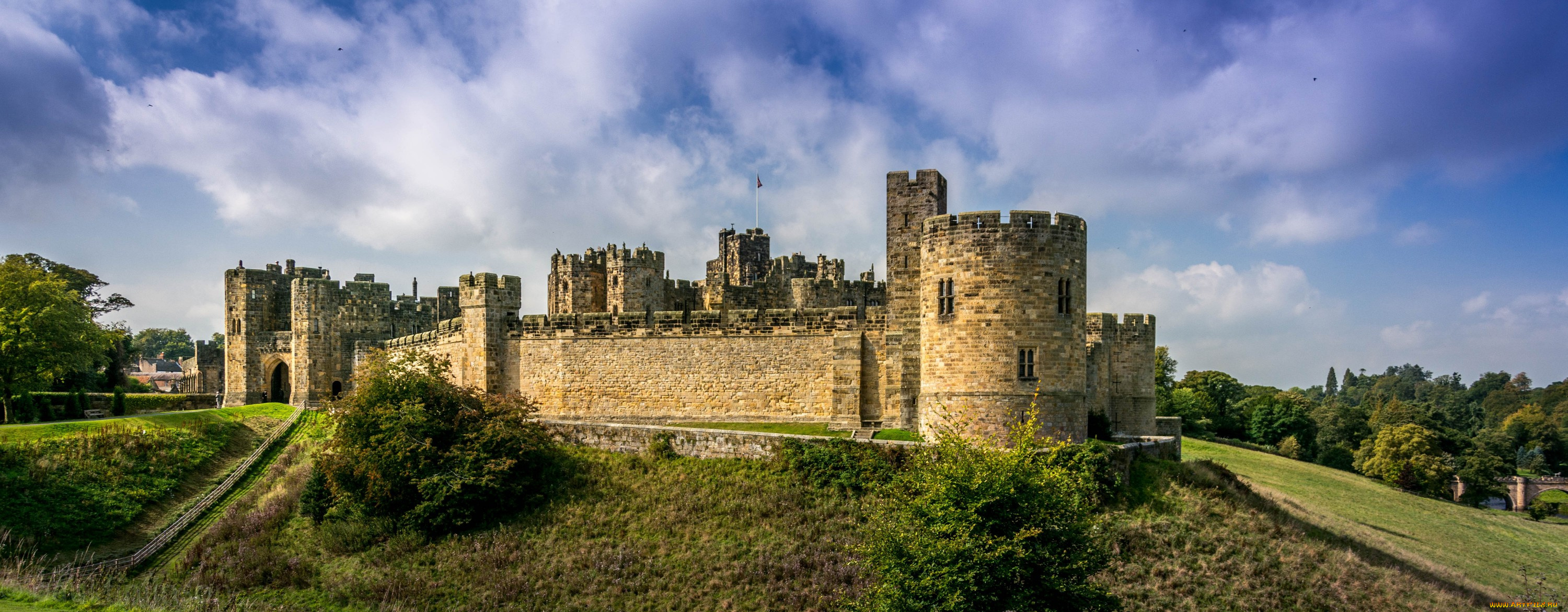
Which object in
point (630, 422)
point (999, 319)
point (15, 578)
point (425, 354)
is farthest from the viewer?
point (630, 422)

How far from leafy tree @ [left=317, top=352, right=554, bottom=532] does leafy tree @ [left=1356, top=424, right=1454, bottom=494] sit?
53.6m

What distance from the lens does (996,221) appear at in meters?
21.9

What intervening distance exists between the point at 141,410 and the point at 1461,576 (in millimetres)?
50254

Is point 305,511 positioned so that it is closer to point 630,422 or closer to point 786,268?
point 630,422

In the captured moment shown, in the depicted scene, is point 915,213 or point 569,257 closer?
point 915,213

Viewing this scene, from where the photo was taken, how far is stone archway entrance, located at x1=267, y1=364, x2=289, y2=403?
4444 cm

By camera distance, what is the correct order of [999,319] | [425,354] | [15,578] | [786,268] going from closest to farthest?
[15,578] → [999,319] → [425,354] → [786,268]

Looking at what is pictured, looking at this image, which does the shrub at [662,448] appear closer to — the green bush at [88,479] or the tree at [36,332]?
the green bush at [88,479]

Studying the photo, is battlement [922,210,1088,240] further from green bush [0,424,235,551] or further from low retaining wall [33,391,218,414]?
low retaining wall [33,391,218,414]

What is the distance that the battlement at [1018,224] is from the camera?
21.8 metres

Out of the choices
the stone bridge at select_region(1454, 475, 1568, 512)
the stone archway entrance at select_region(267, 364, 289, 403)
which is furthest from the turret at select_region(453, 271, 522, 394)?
the stone bridge at select_region(1454, 475, 1568, 512)

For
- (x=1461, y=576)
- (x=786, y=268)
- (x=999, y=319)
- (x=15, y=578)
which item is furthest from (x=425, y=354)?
(x=1461, y=576)

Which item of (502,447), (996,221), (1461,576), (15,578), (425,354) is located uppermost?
(996,221)

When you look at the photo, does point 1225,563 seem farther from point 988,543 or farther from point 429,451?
point 429,451
